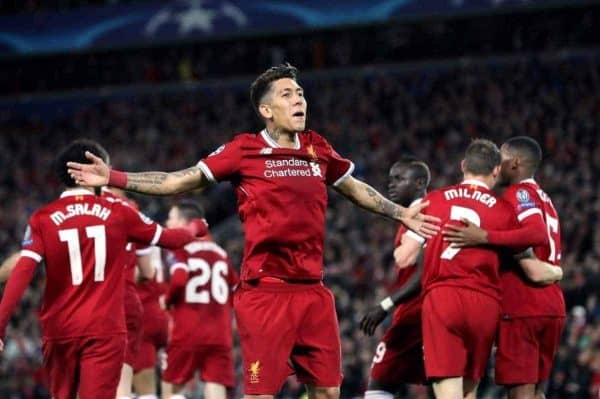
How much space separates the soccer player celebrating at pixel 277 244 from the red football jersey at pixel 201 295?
3.78 metres

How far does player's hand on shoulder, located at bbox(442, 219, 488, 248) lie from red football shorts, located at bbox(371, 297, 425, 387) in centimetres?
105

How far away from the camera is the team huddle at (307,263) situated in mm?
6746

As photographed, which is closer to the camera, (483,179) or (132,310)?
(483,179)

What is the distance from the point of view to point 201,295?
1073 cm

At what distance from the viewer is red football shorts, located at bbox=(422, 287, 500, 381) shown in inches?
299

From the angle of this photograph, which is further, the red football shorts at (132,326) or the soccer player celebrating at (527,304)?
the red football shorts at (132,326)

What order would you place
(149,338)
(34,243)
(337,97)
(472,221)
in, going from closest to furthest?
(34,243) < (472,221) < (149,338) < (337,97)

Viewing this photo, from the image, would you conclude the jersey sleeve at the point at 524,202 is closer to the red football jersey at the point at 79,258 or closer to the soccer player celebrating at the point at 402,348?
the soccer player celebrating at the point at 402,348

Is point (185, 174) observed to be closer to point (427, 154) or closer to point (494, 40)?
point (427, 154)

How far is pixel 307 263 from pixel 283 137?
2.53 feet

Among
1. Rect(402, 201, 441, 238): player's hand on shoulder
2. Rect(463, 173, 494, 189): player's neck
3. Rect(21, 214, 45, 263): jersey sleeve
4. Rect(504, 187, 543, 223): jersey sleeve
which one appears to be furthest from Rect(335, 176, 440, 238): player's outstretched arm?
Rect(21, 214, 45, 263): jersey sleeve

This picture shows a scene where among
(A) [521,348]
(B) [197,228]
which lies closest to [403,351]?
(A) [521,348]

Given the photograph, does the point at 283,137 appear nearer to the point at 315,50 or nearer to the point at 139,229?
the point at 139,229

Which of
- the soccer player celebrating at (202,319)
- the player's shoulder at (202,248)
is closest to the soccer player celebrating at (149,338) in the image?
the soccer player celebrating at (202,319)
